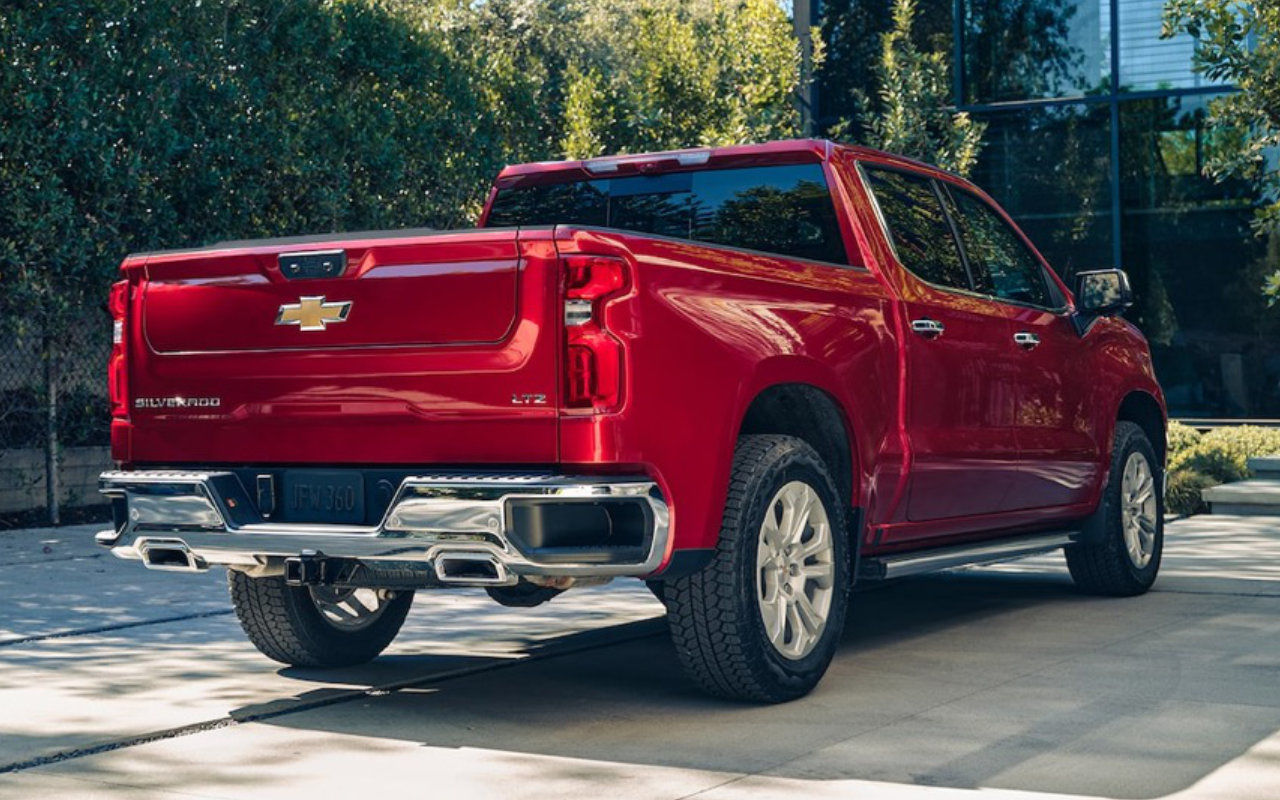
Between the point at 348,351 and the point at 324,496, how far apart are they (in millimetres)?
492

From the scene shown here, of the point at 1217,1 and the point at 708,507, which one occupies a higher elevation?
the point at 1217,1

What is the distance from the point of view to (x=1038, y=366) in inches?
337

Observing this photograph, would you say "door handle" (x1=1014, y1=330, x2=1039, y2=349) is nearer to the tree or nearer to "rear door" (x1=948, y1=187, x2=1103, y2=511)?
"rear door" (x1=948, y1=187, x2=1103, y2=511)

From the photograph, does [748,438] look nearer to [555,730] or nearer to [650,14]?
[555,730]

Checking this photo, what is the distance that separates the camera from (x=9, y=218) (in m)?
13.3

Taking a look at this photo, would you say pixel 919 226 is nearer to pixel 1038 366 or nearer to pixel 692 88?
pixel 1038 366

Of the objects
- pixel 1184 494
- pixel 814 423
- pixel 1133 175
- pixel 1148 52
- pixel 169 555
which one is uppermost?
pixel 1148 52

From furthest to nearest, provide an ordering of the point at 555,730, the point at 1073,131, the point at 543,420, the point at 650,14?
the point at 1073,131, the point at 650,14, the point at 555,730, the point at 543,420

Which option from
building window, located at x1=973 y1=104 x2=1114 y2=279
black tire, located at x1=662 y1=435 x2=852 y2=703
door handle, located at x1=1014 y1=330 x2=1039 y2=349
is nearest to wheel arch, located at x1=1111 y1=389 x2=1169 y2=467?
door handle, located at x1=1014 y1=330 x2=1039 y2=349

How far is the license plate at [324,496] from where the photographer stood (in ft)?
19.8

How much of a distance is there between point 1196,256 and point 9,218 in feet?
41.5

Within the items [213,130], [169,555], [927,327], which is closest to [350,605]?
[169,555]

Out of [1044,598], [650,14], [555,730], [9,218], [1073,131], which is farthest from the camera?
[1073,131]

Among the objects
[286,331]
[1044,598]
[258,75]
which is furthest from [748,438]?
[258,75]
